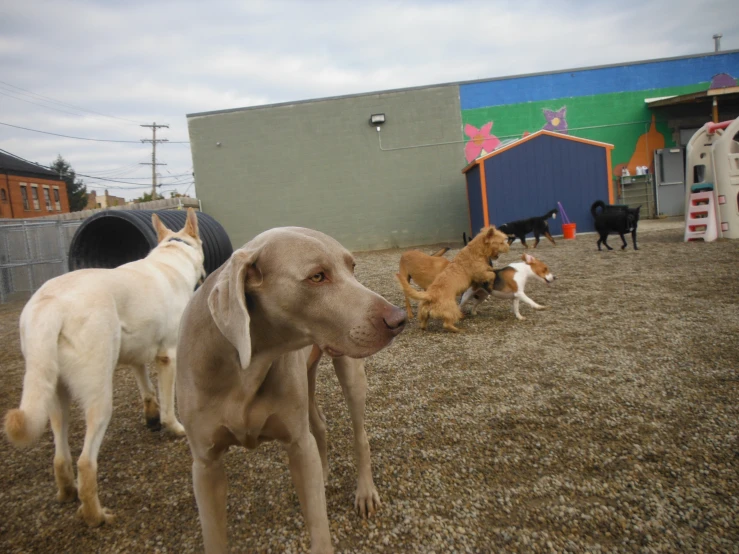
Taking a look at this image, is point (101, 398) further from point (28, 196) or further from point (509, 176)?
point (28, 196)

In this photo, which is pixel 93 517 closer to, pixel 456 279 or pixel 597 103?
pixel 456 279

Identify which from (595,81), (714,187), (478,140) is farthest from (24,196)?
(714,187)

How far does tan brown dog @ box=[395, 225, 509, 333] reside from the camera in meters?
5.38

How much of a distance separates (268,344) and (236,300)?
25 cm

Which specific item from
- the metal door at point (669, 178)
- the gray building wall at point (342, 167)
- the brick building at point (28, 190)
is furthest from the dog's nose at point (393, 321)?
the brick building at point (28, 190)

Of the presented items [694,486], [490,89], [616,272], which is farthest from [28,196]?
[694,486]

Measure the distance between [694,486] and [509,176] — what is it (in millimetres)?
13175

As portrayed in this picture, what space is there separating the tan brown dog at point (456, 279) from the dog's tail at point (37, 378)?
150 inches

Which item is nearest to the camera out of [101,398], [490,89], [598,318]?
[101,398]

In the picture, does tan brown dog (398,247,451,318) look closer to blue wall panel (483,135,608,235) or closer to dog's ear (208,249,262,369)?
dog's ear (208,249,262,369)

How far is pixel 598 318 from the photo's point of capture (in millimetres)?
5172

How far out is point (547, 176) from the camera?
14.4m

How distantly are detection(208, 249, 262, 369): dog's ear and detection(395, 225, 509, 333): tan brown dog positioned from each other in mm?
3954

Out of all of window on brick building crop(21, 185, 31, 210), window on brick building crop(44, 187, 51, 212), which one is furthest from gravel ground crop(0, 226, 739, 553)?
window on brick building crop(44, 187, 51, 212)
